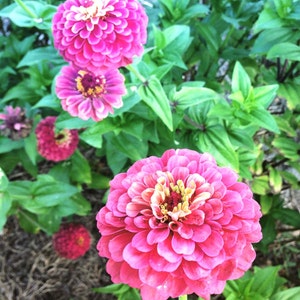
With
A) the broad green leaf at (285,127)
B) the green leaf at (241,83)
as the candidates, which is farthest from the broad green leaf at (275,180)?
the green leaf at (241,83)

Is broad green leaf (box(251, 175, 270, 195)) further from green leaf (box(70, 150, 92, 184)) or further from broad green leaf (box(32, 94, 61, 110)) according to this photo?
broad green leaf (box(32, 94, 61, 110))

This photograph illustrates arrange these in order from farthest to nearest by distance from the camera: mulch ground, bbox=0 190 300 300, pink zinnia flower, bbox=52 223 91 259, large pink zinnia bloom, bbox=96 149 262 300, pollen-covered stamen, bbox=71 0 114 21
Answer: mulch ground, bbox=0 190 300 300
pink zinnia flower, bbox=52 223 91 259
pollen-covered stamen, bbox=71 0 114 21
large pink zinnia bloom, bbox=96 149 262 300

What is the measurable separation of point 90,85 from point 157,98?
151 millimetres

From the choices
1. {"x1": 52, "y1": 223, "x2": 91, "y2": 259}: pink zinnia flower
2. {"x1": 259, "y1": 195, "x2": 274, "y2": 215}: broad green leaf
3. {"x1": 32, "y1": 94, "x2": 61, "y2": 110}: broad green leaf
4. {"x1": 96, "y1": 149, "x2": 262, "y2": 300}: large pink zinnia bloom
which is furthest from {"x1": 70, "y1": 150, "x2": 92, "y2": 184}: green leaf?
{"x1": 96, "y1": 149, "x2": 262, "y2": 300}: large pink zinnia bloom

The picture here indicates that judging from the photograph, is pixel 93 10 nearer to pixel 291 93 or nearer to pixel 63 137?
pixel 63 137

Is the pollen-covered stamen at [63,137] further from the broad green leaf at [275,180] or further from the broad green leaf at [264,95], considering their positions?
the broad green leaf at [275,180]

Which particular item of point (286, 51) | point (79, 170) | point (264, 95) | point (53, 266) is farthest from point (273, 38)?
point (53, 266)

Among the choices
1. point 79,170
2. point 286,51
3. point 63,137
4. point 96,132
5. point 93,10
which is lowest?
point 79,170

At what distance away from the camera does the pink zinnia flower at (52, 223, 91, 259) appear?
1511 mm

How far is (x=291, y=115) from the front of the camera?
147cm

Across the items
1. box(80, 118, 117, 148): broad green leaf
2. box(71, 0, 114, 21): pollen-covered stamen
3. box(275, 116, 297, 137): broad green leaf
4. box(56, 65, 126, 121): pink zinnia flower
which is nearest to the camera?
box(71, 0, 114, 21): pollen-covered stamen

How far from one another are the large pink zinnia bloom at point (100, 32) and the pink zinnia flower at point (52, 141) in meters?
0.42

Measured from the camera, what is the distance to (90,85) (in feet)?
3.41

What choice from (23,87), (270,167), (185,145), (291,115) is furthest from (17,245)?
(291,115)
